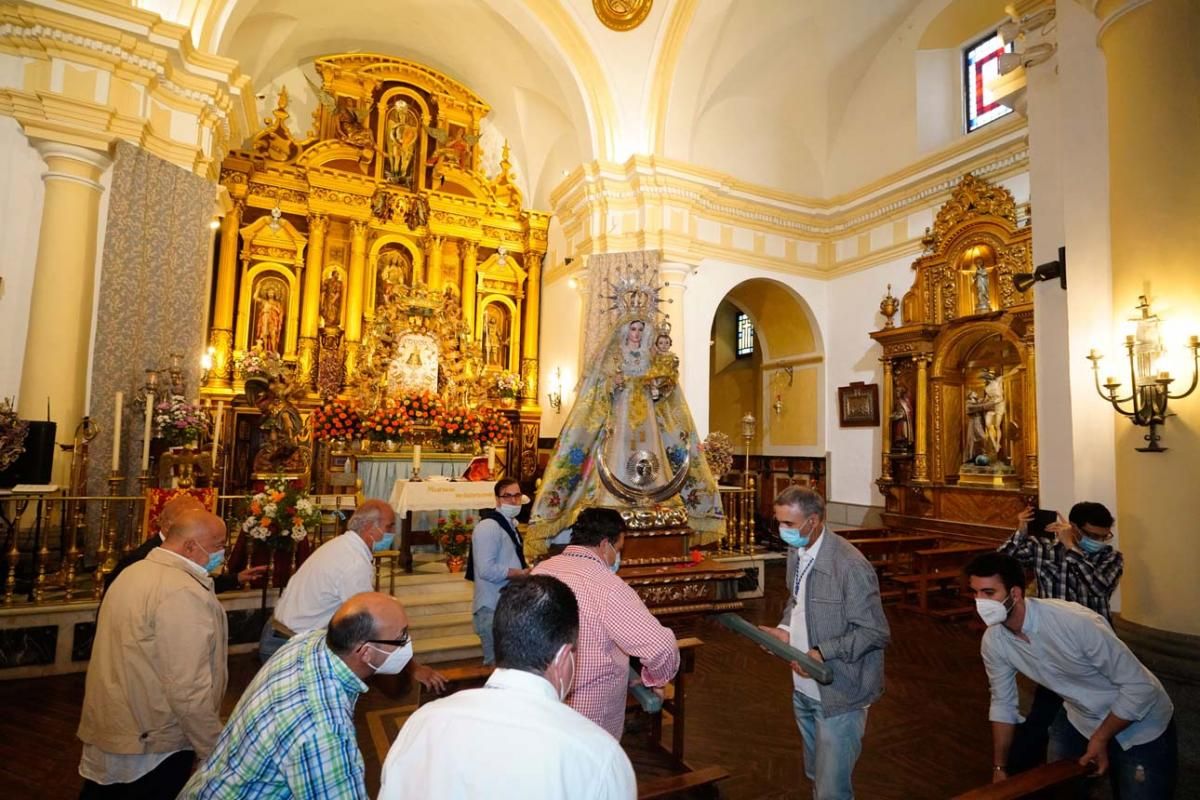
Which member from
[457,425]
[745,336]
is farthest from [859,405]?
[457,425]

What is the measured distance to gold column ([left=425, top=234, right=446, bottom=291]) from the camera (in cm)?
1344

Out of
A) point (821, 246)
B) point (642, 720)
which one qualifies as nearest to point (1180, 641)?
point (642, 720)

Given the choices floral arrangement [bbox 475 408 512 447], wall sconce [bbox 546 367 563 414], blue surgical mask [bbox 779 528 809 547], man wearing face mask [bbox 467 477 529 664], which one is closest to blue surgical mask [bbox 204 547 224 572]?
man wearing face mask [bbox 467 477 529 664]

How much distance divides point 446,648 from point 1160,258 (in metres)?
5.81

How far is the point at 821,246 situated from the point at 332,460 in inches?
399

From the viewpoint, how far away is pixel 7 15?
6.89 meters

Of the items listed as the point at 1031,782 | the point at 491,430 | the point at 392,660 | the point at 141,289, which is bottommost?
the point at 1031,782

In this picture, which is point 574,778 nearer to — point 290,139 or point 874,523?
point 874,523

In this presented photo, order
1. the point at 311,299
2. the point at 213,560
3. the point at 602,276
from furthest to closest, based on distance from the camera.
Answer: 1. the point at 311,299
2. the point at 602,276
3. the point at 213,560

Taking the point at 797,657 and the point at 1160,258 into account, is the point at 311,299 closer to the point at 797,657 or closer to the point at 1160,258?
the point at 797,657

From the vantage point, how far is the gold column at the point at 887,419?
11.2 meters

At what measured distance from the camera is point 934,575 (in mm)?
7855

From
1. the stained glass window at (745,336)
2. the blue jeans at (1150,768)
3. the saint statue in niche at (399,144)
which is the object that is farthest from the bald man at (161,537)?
the stained glass window at (745,336)

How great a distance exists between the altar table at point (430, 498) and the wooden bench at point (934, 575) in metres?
5.13
